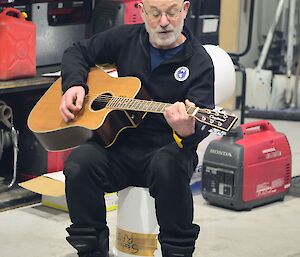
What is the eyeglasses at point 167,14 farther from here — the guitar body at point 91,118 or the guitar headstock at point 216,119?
the guitar headstock at point 216,119

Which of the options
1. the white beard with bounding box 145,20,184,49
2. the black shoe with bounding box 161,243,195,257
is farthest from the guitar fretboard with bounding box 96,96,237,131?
the black shoe with bounding box 161,243,195,257

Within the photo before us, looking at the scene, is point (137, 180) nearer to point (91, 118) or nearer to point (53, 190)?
point (91, 118)

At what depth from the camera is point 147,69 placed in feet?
10.6

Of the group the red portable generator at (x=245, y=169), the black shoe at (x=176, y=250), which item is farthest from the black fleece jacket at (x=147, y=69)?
the red portable generator at (x=245, y=169)

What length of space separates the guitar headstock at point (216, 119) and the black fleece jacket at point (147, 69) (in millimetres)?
134

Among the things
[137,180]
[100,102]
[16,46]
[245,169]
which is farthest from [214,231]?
[16,46]

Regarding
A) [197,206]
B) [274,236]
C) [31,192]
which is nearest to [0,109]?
[31,192]

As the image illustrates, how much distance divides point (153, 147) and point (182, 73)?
0.92ft

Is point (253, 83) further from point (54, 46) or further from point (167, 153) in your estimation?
point (167, 153)

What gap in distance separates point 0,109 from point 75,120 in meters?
1.18

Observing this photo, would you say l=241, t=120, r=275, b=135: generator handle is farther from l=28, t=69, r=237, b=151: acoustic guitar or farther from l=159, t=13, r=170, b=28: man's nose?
l=159, t=13, r=170, b=28: man's nose

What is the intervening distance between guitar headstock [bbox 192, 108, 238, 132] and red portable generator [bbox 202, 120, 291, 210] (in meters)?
1.29

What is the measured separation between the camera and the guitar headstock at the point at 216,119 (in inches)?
110

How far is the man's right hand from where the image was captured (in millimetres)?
3184
